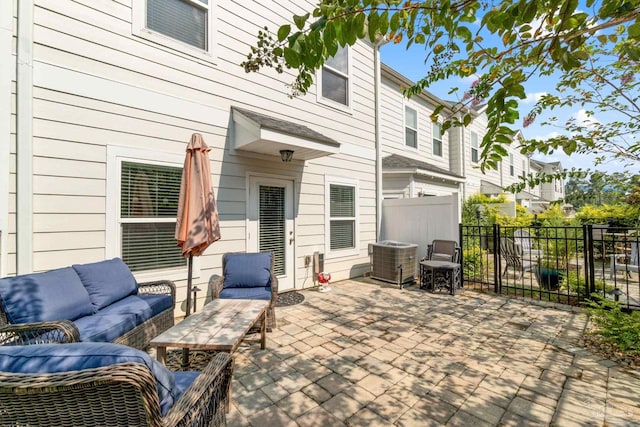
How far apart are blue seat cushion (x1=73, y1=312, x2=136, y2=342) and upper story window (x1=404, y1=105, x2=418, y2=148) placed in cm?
879

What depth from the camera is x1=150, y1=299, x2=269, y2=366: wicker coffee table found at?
2398mm

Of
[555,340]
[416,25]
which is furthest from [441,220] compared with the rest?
[416,25]

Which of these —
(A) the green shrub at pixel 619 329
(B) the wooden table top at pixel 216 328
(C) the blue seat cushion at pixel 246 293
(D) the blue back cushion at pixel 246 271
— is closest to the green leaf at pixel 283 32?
(B) the wooden table top at pixel 216 328

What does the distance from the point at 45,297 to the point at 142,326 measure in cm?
88

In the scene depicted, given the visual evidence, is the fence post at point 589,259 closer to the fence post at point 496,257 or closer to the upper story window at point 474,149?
the fence post at point 496,257

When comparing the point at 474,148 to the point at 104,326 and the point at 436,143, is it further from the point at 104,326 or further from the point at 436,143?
the point at 104,326

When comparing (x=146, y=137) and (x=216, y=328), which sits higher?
(x=146, y=137)

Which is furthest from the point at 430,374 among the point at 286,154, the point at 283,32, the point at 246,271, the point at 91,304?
the point at 286,154

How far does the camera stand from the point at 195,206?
3584 mm

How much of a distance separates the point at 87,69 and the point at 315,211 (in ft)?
13.8

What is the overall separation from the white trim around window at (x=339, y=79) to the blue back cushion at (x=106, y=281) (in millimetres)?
4827

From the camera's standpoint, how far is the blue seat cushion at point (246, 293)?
153 inches

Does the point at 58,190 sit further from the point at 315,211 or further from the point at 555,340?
the point at 555,340

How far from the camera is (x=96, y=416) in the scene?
1192 millimetres
